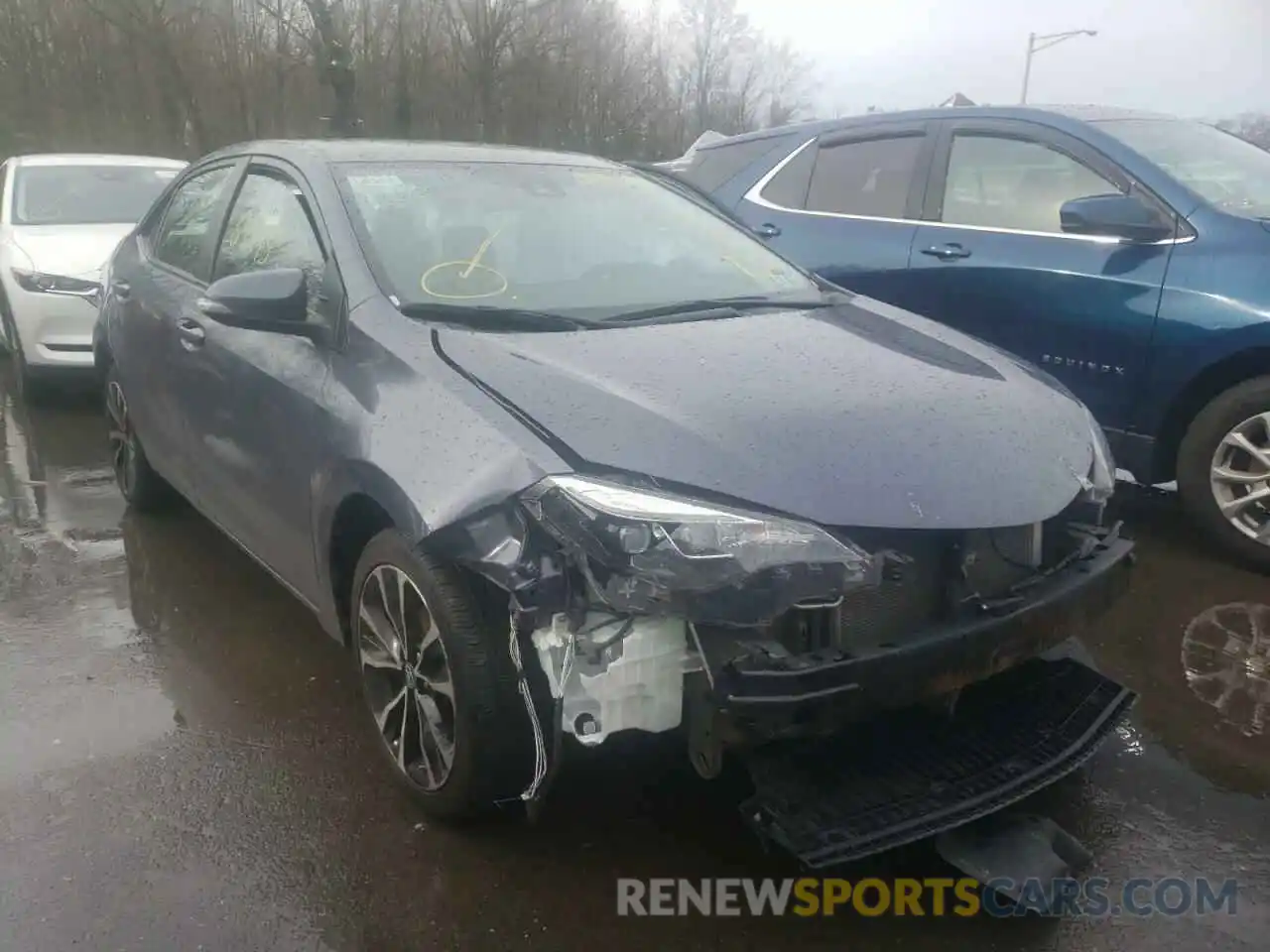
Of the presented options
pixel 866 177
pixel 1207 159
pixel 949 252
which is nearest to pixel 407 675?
pixel 949 252

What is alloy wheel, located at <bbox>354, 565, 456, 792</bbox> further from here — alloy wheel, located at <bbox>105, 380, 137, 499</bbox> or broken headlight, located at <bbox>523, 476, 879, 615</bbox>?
alloy wheel, located at <bbox>105, 380, 137, 499</bbox>

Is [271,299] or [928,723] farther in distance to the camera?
[271,299]

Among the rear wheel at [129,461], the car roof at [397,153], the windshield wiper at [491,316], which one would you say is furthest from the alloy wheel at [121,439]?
the windshield wiper at [491,316]

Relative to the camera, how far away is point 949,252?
510 cm

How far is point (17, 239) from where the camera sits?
23.5 feet

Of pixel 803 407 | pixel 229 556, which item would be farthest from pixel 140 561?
pixel 803 407

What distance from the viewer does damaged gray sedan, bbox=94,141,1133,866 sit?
217 centimetres

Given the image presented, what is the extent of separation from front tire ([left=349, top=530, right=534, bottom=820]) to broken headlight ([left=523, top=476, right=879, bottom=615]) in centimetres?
35

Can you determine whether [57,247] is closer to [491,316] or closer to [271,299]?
[271,299]

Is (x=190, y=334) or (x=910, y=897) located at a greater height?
(x=190, y=334)

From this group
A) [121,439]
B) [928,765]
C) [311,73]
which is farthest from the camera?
[311,73]

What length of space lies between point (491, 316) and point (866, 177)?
339 centimetres

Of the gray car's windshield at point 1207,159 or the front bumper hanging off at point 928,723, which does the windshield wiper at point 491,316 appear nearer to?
the front bumper hanging off at point 928,723

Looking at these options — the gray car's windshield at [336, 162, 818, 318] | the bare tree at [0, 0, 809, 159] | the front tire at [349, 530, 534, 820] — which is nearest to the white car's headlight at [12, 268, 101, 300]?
the gray car's windshield at [336, 162, 818, 318]
